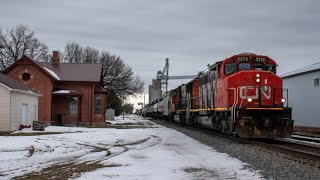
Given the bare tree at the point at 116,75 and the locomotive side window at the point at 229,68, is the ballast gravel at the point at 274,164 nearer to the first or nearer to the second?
the locomotive side window at the point at 229,68

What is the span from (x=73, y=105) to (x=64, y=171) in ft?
99.0

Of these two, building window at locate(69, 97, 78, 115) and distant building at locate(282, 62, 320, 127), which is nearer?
distant building at locate(282, 62, 320, 127)

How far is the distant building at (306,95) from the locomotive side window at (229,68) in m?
13.3

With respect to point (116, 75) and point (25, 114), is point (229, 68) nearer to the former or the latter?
point (25, 114)

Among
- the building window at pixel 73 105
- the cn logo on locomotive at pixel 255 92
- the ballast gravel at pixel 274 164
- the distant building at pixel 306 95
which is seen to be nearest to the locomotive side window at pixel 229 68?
the cn logo on locomotive at pixel 255 92

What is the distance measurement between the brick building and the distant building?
58.8 ft

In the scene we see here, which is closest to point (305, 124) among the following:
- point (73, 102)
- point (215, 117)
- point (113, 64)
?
point (215, 117)

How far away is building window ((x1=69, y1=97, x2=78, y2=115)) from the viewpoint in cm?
3960

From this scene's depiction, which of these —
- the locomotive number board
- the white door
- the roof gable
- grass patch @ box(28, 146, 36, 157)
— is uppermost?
the roof gable

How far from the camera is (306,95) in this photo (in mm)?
32719

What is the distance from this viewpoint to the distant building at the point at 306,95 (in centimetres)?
3095

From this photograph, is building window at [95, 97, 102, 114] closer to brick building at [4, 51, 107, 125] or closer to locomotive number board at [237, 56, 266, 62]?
brick building at [4, 51, 107, 125]

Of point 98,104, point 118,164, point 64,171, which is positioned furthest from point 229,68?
point 98,104

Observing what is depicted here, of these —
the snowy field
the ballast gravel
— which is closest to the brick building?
the snowy field
